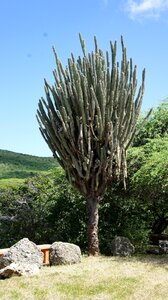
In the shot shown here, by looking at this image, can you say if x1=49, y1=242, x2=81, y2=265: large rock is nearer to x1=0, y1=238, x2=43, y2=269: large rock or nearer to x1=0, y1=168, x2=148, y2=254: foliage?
x1=0, y1=238, x2=43, y2=269: large rock

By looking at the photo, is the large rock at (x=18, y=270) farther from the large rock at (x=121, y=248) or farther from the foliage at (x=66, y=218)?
the foliage at (x=66, y=218)

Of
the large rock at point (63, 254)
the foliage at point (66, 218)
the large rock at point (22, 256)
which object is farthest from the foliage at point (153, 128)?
the large rock at point (22, 256)

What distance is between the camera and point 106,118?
11539 millimetres

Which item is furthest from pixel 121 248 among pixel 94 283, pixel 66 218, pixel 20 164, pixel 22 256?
pixel 20 164

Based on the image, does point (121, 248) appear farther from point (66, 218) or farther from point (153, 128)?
point (153, 128)

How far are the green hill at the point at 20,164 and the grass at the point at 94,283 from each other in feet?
55.3

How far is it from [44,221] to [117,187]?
2.64m

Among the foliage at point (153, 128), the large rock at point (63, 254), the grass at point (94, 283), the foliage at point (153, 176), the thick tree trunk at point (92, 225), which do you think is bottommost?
the grass at point (94, 283)

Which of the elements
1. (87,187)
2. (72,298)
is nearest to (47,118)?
(87,187)

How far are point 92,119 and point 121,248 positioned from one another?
11.7ft

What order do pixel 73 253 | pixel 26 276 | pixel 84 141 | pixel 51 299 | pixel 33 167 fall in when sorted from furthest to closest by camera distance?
pixel 33 167, pixel 84 141, pixel 73 253, pixel 26 276, pixel 51 299

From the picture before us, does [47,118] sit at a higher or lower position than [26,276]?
higher

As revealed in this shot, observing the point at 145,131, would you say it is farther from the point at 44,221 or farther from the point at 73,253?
the point at 73,253

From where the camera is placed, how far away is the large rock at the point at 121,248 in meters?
11.8
